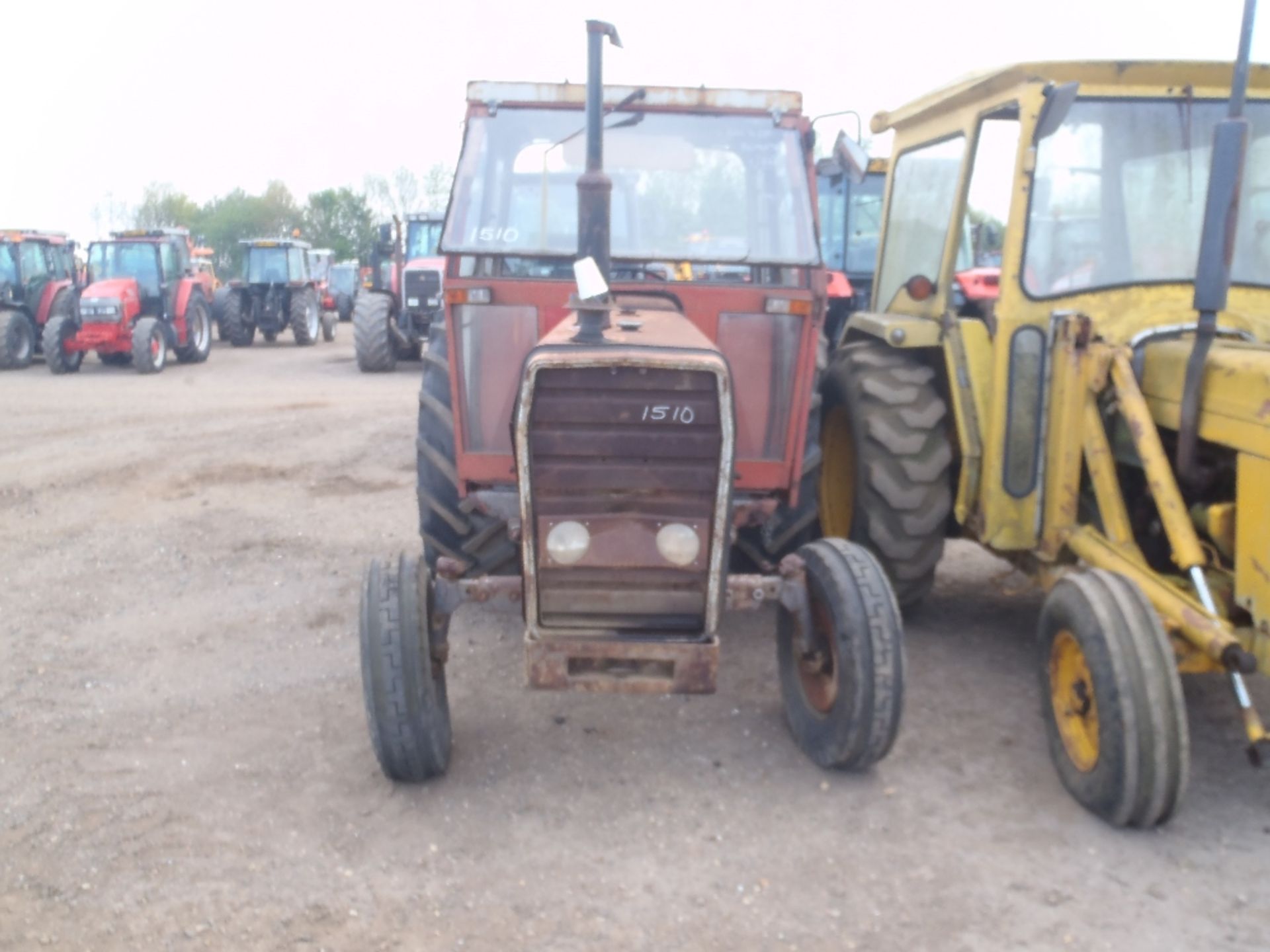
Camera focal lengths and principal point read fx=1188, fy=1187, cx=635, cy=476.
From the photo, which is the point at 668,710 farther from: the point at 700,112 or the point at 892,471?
the point at 700,112

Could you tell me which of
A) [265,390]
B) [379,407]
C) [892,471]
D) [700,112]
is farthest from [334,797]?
[265,390]

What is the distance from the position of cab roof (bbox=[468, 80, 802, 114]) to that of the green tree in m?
47.4

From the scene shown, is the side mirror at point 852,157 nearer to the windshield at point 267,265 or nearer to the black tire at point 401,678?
the black tire at point 401,678

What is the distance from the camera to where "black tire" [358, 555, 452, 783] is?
3.56 meters

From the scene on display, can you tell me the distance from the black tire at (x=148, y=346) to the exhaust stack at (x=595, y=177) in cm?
1555

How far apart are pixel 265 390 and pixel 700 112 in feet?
39.1

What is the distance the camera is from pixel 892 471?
4.69 meters

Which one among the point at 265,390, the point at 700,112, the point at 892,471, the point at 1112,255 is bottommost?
the point at 265,390

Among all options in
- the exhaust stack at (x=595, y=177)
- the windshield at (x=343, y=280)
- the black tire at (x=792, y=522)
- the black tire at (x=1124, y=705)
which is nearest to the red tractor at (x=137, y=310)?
the black tire at (x=792, y=522)

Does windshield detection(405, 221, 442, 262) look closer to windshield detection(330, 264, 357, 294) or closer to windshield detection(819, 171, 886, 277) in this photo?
windshield detection(819, 171, 886, 277)

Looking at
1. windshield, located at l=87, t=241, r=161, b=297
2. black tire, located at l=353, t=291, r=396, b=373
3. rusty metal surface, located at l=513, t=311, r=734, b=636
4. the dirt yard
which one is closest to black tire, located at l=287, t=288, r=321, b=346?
windshield, located at l=87, t=241, r=161, b=297

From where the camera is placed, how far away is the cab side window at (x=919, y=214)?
5195 millimetres

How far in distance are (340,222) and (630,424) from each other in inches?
2124

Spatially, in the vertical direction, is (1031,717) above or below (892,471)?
below
